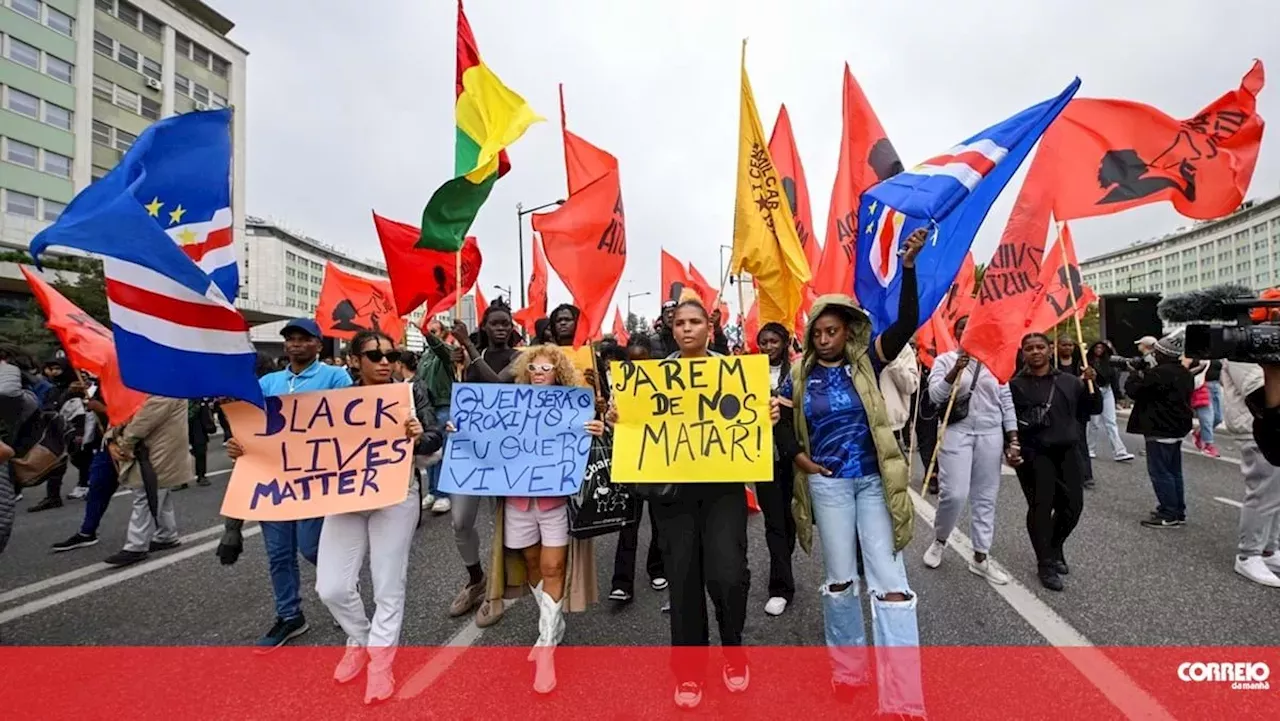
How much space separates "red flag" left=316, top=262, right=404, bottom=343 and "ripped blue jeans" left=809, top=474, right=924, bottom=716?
28.2 feet

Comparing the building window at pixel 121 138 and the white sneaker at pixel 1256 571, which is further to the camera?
the building window at pixel 121 138

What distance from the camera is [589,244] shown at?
4.87m

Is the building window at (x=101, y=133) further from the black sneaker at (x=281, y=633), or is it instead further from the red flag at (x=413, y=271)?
the black sneaker at (x=281, y=633)

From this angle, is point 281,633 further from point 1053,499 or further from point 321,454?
point 1053,499

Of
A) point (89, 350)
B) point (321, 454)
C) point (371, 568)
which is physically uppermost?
point (89, 350)

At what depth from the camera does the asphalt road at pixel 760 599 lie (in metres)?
3.37

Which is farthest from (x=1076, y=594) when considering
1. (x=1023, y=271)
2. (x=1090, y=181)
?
(x=1090, y=181)

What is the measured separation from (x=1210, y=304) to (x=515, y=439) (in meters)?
3.80

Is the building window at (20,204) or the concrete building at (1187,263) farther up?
the concrete building at (1187,263)

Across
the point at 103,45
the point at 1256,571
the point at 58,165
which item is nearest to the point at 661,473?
the point at 1256,571

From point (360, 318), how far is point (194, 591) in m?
6.09

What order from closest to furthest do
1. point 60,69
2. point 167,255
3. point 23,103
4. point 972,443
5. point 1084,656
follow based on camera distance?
1. point 167,255
2. point 1084,656
3. point 972,443
4. point 23,103
5. point 60,69

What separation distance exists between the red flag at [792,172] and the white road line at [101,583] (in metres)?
6.72

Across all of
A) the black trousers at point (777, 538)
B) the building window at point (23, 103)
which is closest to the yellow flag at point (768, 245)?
the black trousers at point (777, 538)
